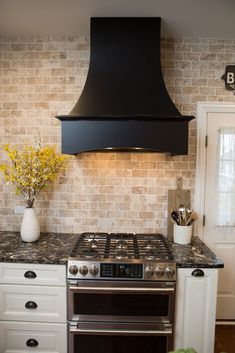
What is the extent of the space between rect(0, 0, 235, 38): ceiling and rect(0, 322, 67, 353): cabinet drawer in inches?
93.7

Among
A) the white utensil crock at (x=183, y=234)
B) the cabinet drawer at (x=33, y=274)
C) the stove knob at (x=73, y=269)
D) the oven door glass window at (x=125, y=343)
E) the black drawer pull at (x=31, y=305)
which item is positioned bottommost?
the oven door glass window at (x=125, y=343)

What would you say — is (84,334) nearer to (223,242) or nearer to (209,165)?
(223,242)

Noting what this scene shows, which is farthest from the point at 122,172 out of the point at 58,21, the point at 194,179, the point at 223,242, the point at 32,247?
the point at 58,21

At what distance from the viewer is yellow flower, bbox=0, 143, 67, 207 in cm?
238

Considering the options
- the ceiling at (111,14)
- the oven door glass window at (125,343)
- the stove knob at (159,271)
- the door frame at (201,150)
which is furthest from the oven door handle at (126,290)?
the ceiling at (111,14)

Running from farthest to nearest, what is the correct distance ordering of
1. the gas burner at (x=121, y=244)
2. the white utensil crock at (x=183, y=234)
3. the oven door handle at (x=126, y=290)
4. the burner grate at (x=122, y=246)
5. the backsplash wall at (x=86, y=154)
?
1. the backsplash wall at (x=86, y=154)
2. the white utensil crock at (x=183, y=234)
3. the gas burner at (x=121, y=244)
4. the burner grate at (x=122, y=246)
5. the oven door handle at (x=126, y=290)

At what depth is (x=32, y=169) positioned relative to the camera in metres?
2.39

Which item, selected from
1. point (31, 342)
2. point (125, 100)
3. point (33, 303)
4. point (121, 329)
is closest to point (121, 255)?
point (121, 329)

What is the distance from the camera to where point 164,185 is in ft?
8.55

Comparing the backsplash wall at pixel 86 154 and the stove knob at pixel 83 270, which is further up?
the backsplash wall at pixel 86 154

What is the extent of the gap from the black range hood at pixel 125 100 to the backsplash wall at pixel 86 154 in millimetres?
417

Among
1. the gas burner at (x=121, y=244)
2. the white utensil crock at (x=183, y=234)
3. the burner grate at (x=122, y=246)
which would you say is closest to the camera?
the burner grate at (x=122, y=246)

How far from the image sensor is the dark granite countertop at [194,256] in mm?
1984

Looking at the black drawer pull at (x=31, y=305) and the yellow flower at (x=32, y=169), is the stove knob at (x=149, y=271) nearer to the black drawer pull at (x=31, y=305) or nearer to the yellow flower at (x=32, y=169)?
the black drawer pull at (x=31, y=305)
